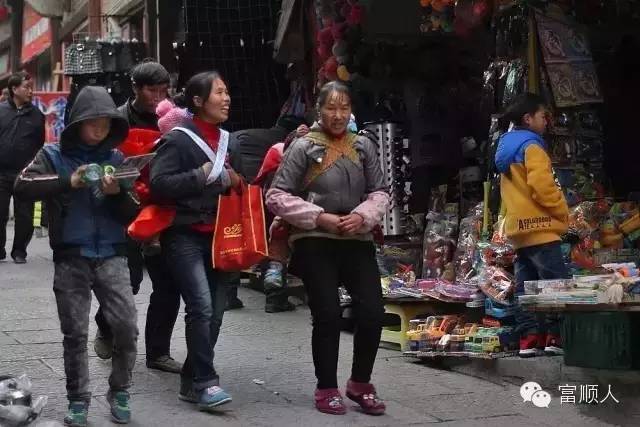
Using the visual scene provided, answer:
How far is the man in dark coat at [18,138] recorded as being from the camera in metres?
11.6

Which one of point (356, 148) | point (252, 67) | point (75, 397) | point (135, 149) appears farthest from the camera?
point (252, 67)

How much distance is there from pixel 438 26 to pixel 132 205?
3559 millimetres

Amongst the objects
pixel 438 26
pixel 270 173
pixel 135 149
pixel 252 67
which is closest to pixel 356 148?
pixel 270 173

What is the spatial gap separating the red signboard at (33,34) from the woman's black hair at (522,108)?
17287mm

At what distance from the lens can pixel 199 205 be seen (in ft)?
19.0

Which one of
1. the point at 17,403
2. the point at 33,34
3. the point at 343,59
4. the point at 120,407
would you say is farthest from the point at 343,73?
the point at 33,34

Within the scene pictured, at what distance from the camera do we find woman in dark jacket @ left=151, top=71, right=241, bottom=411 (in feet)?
18.7

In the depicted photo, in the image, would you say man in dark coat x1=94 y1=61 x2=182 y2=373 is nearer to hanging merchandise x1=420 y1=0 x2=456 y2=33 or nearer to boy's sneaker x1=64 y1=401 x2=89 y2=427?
boy's sneaker x1=64 y1=401 x2=89 y2=427

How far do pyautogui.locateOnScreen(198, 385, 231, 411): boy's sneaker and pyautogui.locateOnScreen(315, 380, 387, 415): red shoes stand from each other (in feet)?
1.61

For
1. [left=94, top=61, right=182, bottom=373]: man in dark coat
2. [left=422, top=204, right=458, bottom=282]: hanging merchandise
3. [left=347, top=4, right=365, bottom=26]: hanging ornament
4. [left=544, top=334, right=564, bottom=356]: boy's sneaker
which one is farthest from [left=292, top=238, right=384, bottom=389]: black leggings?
[left=347, top=4, right=365, bottom=26]: hanging ornament

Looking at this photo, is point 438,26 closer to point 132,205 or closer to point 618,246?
point 618,246

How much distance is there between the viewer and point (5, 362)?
705cm

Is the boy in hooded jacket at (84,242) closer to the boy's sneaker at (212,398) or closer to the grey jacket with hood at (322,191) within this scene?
the boy's sneaker at (212,398)

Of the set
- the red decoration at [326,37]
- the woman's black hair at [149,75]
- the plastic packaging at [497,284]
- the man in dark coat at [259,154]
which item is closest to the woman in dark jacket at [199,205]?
→ the woman's black hair at [149,75]
